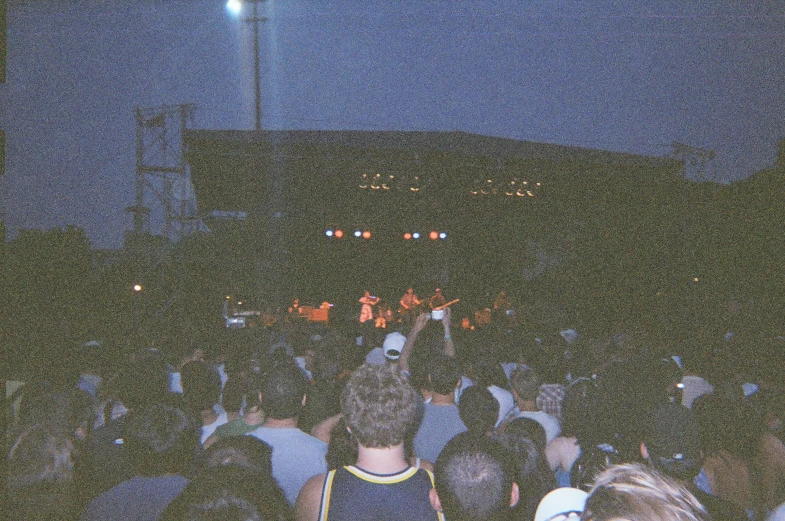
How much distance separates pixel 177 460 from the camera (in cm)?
242

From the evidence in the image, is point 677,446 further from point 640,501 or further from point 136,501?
point 136,501

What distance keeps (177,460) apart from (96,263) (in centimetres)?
5245

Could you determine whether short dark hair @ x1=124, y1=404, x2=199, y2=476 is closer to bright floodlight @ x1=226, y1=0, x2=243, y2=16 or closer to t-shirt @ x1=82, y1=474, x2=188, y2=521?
t-shirt @ x1=82, y1=474, x2=188, y2=521

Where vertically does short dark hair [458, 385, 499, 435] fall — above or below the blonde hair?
below

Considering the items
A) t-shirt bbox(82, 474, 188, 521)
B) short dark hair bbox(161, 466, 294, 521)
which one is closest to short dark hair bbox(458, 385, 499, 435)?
t-shirt bbox(82, 474, 188, 521)

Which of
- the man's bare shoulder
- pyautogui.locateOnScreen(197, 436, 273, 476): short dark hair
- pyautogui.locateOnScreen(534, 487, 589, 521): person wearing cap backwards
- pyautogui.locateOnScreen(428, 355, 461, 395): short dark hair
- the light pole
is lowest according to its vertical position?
the man's bare shoulder

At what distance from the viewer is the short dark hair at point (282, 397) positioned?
295cm

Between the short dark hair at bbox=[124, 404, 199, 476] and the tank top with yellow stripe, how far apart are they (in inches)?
27.4

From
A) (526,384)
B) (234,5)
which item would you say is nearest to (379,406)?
(526,384)

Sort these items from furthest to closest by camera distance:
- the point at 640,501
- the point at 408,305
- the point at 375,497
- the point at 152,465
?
1. the point at 408,305
2. the point at 152,465
3. the point at 375,497
4. the point at 640,501

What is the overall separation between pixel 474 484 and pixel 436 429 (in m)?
1.50

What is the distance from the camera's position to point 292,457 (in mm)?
2920

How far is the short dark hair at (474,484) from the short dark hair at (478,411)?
1.37 metres

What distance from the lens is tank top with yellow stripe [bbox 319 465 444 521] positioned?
207cm
